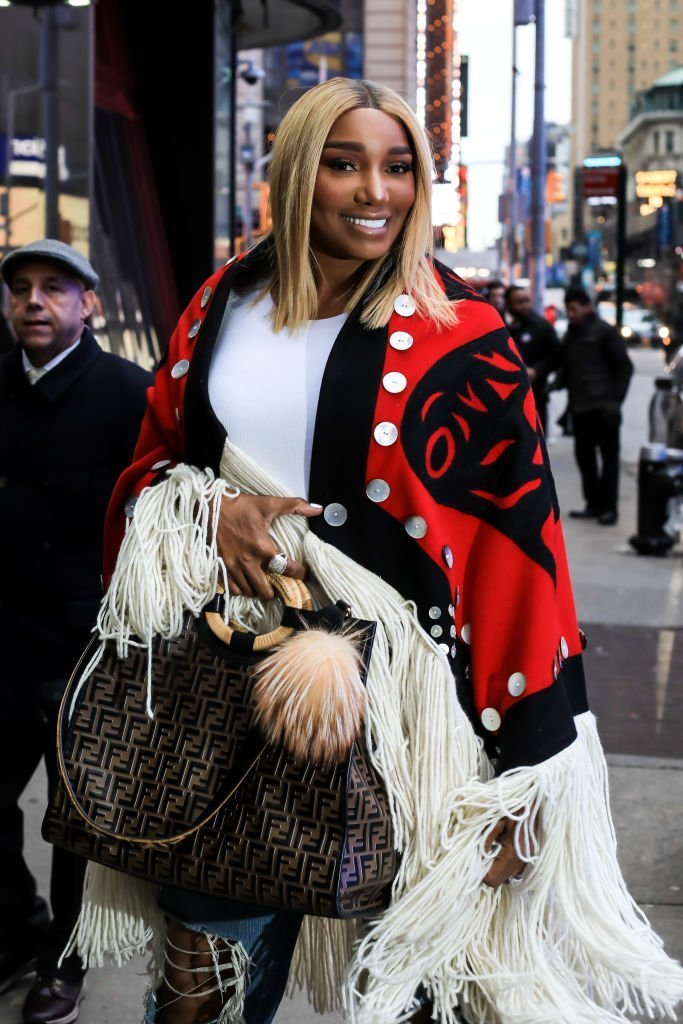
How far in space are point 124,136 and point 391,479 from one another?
893cm

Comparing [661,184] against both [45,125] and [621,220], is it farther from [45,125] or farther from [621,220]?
[45,125]

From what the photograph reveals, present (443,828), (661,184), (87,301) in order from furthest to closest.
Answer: (661,184) → (87,301) → (443,828)

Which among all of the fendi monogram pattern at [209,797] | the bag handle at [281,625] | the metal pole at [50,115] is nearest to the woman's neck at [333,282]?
the bag handle at [281,625]

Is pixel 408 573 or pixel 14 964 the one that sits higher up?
pixel 408 573

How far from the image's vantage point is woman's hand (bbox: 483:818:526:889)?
94.2 inches

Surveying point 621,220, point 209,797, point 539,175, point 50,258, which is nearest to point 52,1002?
point 209,797

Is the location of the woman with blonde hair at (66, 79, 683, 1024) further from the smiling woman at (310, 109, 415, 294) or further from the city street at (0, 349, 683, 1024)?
the city street at (0, 349, 683, 1024)

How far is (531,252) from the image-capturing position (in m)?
21.2

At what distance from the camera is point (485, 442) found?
8.01 ft

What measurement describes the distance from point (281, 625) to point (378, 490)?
0.27 metres

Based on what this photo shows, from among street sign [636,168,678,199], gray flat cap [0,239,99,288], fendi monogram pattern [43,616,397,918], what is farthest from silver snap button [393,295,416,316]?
street sign [636,168,678,199]

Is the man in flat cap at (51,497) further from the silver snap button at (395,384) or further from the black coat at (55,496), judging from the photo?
the silver snap button at (395,384)

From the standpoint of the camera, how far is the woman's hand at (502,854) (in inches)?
94.2

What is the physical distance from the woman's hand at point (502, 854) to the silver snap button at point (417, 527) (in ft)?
1.58
